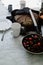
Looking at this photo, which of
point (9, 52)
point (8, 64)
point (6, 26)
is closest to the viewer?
point (8, 64)

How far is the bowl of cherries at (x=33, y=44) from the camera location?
3.24ft

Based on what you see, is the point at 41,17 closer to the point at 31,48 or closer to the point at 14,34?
the point at 14,34

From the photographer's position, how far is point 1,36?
1.24 meters

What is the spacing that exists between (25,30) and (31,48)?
30cm

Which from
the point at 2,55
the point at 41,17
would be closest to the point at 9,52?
the point at 2,55

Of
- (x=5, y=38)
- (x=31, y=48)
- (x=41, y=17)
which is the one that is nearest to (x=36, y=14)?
(x=41, y=17)

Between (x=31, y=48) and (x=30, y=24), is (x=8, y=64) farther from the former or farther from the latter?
(x=30, y=24)

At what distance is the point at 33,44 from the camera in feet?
3.37

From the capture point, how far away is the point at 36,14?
1450 millimetres

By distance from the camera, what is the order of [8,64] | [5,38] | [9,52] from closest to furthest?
[8,64] → [9,52] → [5,38]

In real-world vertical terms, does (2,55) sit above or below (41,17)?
below

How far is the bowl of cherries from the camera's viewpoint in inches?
38.8

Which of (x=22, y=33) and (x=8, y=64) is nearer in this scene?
(x=8, y=64)

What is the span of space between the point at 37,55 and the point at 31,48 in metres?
0.07
